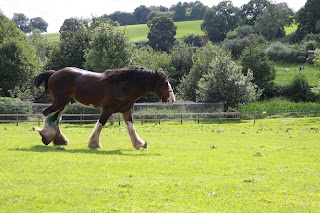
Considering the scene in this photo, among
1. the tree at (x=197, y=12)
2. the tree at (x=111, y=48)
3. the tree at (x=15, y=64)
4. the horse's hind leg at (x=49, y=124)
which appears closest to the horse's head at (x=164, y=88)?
the horse's hind leg at (x=49, y=124)

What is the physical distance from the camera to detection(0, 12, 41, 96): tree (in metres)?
61.5

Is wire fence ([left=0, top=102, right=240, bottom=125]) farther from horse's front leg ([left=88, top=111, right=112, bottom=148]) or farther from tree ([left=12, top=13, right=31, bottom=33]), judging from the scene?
tree ([left=12, top=13, right=31, bottom=33])

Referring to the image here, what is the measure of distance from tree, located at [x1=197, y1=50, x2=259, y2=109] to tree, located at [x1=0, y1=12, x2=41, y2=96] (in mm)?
24377

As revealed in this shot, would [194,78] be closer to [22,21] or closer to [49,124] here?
[49,124]

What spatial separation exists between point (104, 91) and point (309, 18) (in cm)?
10540

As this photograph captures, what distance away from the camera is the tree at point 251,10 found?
465ft

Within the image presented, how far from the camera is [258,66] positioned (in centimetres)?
7294

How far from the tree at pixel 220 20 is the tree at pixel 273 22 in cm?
1375

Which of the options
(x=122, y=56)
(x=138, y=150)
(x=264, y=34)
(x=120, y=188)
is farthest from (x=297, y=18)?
(x=120, y=188)

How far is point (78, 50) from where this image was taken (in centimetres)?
7162

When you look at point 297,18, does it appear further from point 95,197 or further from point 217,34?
point 95,197

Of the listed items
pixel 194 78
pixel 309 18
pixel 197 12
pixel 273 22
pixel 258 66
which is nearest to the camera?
pixel 194 78

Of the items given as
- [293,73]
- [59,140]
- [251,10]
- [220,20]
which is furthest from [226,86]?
[251,10]

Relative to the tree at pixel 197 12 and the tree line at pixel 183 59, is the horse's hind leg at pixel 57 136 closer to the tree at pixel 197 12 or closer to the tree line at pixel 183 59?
the tree line at pixel 183 59
